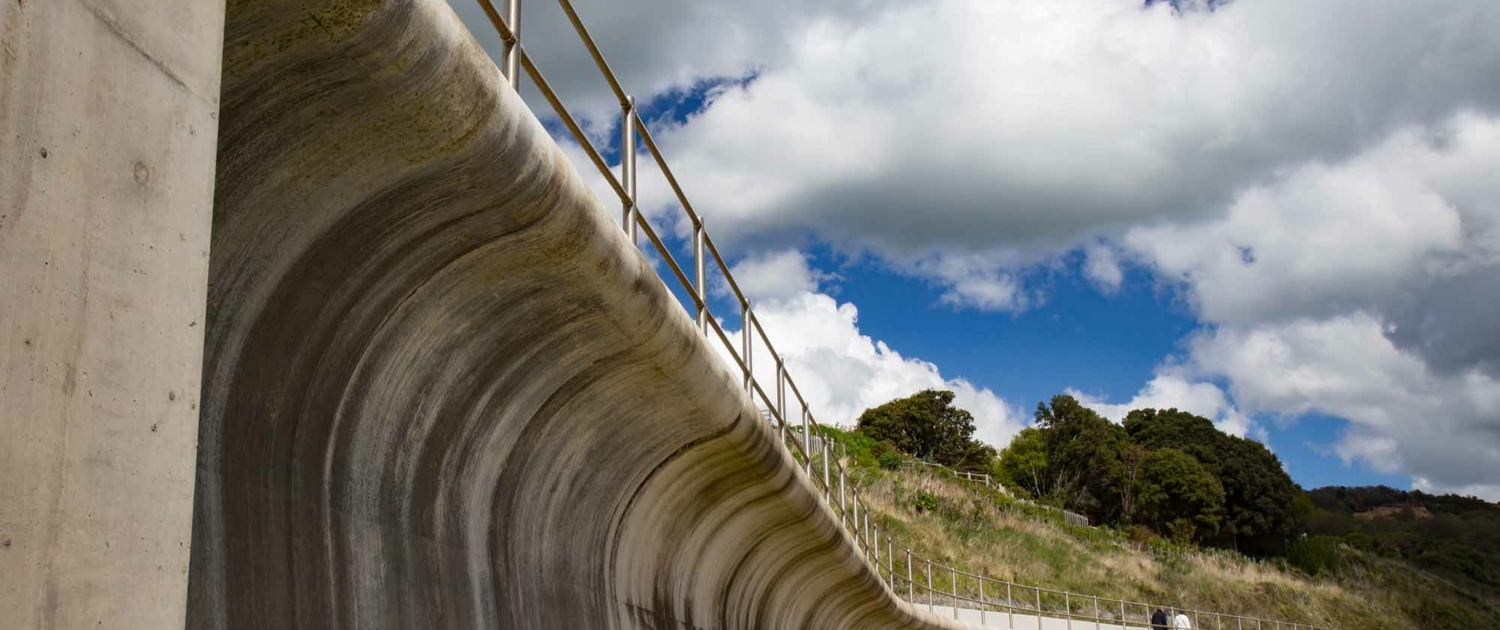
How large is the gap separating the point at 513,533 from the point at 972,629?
58.6ft

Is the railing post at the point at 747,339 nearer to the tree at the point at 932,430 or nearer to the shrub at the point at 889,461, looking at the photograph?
the shrub at the point at 889,461

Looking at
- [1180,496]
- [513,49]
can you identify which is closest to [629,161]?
[513,49]

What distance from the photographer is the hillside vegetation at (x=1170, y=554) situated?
40281 millimetres

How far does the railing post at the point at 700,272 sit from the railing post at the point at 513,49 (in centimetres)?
298

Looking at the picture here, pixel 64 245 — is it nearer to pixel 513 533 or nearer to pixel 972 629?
pixel 513 533

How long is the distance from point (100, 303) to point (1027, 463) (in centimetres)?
8480

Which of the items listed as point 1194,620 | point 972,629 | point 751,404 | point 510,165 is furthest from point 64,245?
point 1194,620

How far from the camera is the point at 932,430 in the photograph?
8244 cm

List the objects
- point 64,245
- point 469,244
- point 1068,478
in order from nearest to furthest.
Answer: point 64,245 → point 469,244 → point 1068,478

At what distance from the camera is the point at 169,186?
2.61 m

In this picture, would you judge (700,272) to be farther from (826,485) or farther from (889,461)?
(889,461)

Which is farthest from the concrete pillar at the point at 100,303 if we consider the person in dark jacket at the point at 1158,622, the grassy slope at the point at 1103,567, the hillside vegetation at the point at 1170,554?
the grassy slope at the point at 1103,567

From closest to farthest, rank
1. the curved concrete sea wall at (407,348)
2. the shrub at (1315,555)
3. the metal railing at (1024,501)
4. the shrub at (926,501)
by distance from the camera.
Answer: the curved concrete sea wall at (407,348)
the shrub at (926,501)
the metal railing at (1024,501)
the shrub at (1315,555)

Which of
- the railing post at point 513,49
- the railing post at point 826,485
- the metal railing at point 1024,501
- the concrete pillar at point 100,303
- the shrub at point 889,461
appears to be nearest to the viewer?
the concrete pillar at point 100,303
